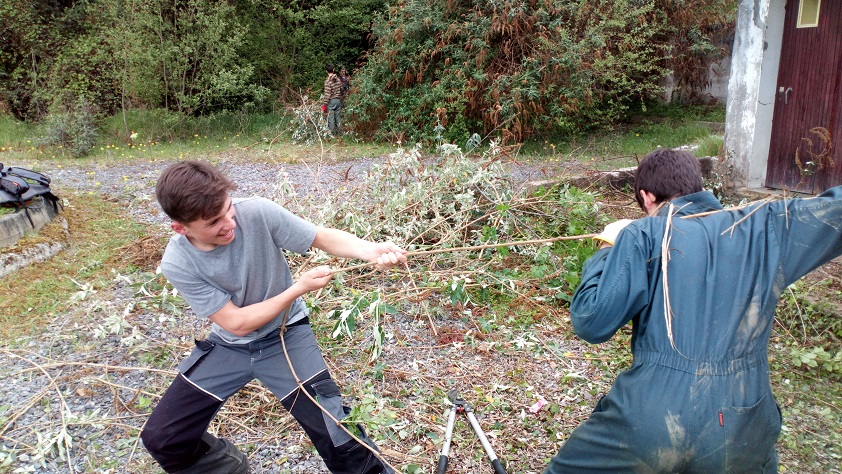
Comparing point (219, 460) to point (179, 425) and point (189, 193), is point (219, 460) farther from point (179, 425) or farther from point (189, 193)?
point (189, 193)

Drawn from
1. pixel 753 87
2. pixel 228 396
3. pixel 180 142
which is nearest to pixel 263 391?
pixel 228 396

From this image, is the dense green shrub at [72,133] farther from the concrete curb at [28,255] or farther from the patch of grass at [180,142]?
the concrete curb at [28,255]

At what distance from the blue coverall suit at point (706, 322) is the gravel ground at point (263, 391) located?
49.7 inches

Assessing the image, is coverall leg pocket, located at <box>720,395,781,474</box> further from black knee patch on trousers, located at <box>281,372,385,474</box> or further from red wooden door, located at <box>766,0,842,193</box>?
red wooden door, located at <box>766,0,842,193</box>

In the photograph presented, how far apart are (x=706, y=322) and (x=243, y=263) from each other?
1.75m

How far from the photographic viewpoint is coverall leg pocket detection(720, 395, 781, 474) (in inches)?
69.9

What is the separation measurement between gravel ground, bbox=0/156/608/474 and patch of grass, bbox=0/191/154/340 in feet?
0.88

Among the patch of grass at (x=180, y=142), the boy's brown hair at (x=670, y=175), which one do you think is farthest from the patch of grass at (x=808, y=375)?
the patch of grass at (x=180, y=142)

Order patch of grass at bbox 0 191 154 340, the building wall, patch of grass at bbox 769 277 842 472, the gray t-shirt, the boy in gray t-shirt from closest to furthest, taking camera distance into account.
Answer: the boy in gray t-shirt, the gray t-shirt, patch of grass at bbox 769 277 842 472, patch of grass at bbox 0 191 154 340, the building wall

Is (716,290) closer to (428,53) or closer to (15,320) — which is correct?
(15,320)

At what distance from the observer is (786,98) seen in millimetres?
6332

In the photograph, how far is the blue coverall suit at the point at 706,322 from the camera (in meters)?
1.79

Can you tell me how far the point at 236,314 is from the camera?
238 cm

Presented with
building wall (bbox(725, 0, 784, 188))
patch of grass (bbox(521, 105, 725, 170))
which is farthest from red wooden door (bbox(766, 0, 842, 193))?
patch of grass (bbox(521, 105, 725, 170))
